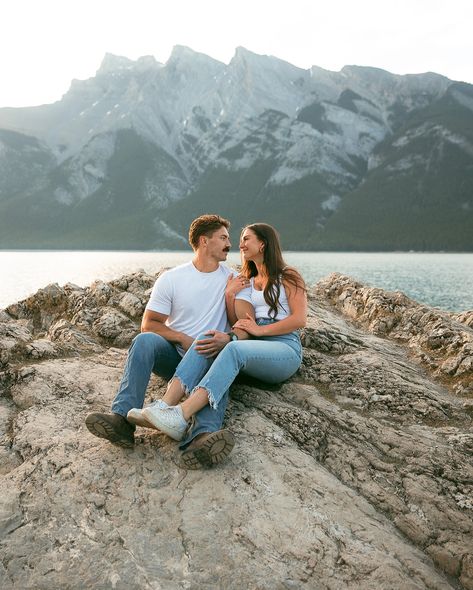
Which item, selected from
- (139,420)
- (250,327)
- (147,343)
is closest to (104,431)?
(139,420)

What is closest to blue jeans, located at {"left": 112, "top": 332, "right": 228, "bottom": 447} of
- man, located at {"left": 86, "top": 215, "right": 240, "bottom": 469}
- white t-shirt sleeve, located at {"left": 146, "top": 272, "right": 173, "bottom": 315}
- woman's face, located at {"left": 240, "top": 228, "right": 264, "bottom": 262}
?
man, located at {"left": 86, "top": 215, "right": 240, "bottom": 469}

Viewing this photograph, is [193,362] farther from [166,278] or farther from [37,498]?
[37,498]

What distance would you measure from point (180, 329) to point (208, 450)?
7.18ft

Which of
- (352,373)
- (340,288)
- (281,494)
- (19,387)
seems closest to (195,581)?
(281,494)

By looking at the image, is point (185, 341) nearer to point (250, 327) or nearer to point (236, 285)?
point (250, 327)

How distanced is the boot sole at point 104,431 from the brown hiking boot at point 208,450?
81 centimetres

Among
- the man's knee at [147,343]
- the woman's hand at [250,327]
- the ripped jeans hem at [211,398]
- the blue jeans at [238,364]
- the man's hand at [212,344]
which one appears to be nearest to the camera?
the ripped jeans hem at [211,398]

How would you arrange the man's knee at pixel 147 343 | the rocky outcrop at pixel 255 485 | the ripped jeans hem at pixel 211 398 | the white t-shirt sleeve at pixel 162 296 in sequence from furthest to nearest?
1. the white t-shirt sleeve at pixel 162 296
2. the man's knee at pixel 147 343
3. the ripped jeans hem at pixel 211 398
4. the rocky outcrop at pixel 255 485

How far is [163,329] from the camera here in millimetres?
6836

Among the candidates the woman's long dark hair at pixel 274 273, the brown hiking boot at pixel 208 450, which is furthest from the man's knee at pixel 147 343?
the woman's long dark hair at pixel 274 273

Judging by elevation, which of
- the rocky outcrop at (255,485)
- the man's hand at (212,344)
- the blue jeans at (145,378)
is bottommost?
the rocky outcrop at (255,485)

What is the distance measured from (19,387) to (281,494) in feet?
14.3

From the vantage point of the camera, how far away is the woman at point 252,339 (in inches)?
222

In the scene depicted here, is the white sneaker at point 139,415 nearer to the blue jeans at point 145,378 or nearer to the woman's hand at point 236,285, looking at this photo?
the blue jeans at point 145,378
